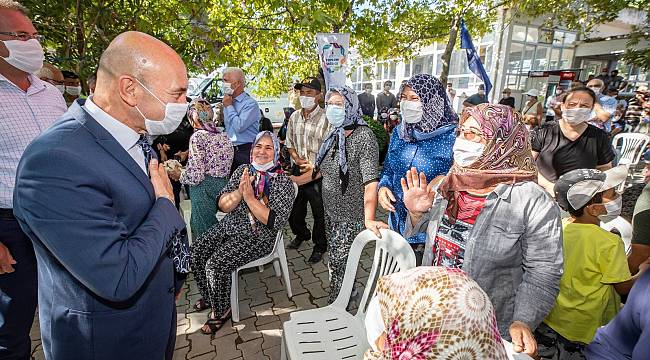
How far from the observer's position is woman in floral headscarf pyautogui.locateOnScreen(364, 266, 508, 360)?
3.32 feet

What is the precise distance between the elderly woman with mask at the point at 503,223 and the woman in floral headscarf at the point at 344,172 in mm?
958

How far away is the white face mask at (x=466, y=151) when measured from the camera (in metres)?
1.70

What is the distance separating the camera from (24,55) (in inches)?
85.5

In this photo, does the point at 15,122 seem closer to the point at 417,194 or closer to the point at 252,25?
the point at 417,194

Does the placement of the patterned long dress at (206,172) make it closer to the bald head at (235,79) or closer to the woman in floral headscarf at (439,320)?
the bald head at (235,79)

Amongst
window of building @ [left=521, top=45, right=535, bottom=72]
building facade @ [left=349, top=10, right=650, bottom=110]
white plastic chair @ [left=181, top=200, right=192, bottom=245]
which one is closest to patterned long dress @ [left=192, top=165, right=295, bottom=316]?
white plastic chair @ [left=181, top=200, right=192, bottom=245]

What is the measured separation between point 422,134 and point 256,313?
7.44 feet

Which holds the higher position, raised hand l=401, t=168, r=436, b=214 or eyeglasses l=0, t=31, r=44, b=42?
eyeglasses l=0, t=31, r=44, b=42

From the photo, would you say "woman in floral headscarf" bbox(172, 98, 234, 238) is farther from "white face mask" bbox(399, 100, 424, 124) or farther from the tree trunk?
the tree trunk

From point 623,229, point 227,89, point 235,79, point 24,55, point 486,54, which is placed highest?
point 486,54

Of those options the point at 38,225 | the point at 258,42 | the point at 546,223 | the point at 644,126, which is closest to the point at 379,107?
the point at 258,42

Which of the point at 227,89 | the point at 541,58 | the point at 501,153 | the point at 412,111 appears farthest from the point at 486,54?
the point at 501,153

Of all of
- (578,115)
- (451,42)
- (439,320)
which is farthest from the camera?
(451,42)

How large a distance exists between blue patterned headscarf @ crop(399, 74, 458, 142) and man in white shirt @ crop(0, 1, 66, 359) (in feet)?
8.27
